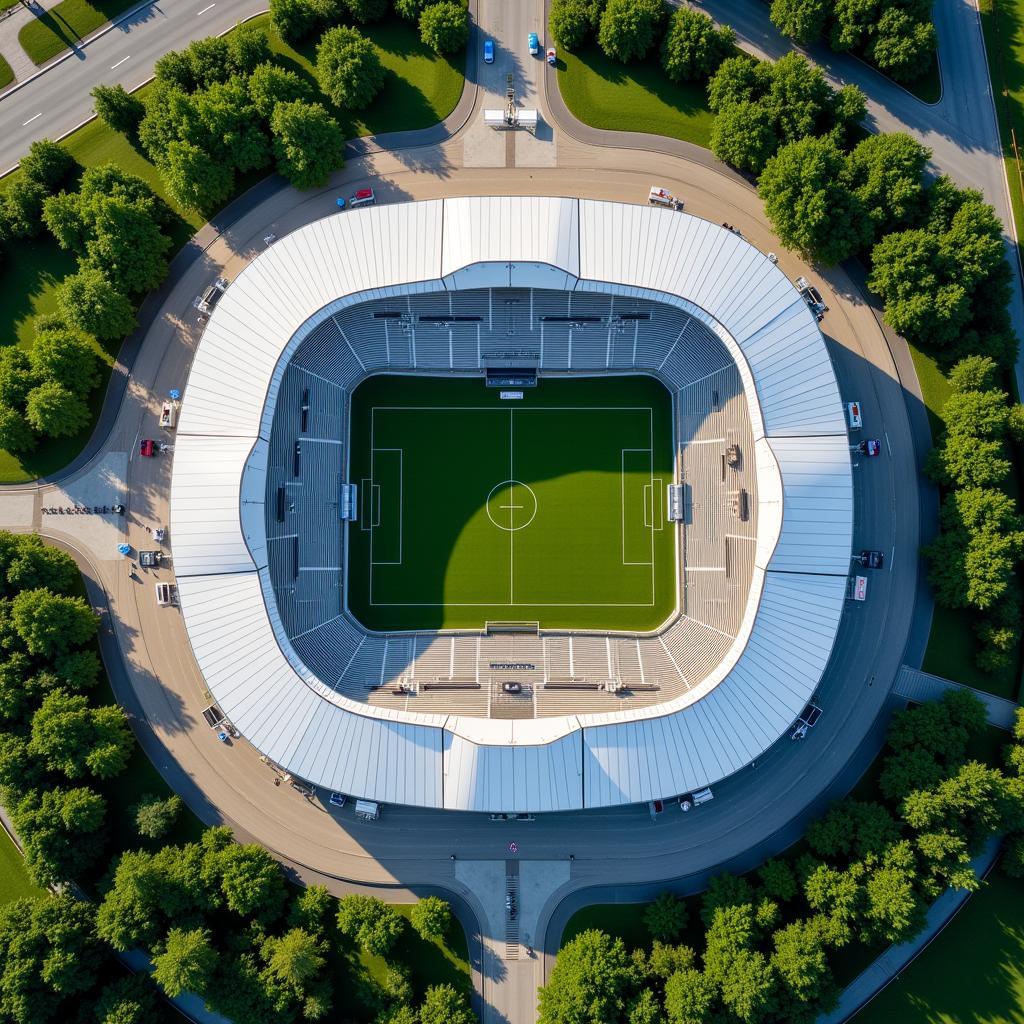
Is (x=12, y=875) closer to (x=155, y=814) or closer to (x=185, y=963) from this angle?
(x=155, y=814)

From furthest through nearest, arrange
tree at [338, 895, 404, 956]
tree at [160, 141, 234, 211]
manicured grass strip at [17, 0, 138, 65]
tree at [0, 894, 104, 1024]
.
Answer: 1. manicured grass strip at [17, 0, 138, 65]
2. tree at [160, 141, 234, 211]
3. tree at [338, 895, 404, 956]
4. tree at [0, 894, 104, 1024]

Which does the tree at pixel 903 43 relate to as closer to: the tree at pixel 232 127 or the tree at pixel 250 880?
the tree at pixel 232 127

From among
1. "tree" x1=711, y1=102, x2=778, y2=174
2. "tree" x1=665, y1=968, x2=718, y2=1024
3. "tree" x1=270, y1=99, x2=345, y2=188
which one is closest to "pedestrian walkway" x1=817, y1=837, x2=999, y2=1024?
"tree" x1=665, y1=968, x2=718, y2=1024

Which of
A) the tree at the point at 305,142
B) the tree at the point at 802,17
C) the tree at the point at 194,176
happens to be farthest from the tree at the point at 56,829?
the tree at the point at 802,17

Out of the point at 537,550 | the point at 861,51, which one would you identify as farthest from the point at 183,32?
the point at 861,51

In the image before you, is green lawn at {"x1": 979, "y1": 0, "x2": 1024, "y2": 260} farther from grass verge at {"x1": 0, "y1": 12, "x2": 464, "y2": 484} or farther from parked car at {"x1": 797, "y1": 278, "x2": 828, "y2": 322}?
grass verge at {"x1": 0, "y1": 12, "x2": 464, "y2": 484}

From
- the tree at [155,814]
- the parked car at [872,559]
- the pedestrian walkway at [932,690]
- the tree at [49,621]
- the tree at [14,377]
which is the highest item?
the tree at [14,377]

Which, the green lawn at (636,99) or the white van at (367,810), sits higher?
the green lawn at (636,99)
